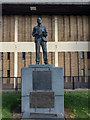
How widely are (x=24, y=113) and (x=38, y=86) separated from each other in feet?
4.16

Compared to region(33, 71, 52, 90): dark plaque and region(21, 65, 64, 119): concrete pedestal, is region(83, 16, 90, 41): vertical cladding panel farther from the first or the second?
region(33, 71, 52, 90): dark plaque

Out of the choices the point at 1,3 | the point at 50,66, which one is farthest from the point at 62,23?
the point at 50,66

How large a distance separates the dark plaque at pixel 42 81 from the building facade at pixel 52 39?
33.8ft

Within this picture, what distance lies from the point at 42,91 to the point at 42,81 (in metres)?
→ 0.44

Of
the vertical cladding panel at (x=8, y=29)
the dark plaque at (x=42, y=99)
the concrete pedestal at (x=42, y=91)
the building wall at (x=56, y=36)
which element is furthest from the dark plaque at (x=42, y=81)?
the vertical cladding panel at (x=8, y=29)

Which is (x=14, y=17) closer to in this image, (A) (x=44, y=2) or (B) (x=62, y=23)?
(A) (x=44, y=2)

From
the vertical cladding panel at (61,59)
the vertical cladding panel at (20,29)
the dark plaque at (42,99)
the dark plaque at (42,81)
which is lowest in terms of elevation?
the dark plaque at (42,99)

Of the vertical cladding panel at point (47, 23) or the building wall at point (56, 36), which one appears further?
the vertical cladding panel at point (47, 23)

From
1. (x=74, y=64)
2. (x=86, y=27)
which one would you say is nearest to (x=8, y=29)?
(x=74, y=64)

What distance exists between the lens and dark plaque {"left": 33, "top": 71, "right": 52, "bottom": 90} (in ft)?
18.4

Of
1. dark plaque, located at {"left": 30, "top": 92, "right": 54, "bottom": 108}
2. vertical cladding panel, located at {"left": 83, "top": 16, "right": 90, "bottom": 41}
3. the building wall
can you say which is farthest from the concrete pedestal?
vertical cladding panel, located at {"left": 83, "top": 16, "right": 90, "bottom": 41}

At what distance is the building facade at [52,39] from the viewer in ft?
Result: 53.0

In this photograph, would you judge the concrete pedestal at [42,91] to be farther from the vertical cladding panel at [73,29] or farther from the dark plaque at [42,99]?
the vertical cladding panel at [73,29]

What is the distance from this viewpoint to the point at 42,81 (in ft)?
18.4
